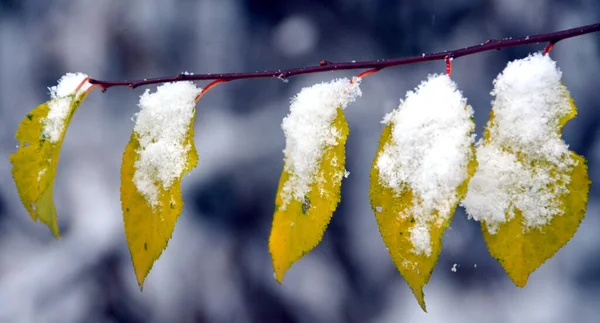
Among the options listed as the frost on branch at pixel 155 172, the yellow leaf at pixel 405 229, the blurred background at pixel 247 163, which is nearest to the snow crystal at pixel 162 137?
the frost on branch at pixel 155 172

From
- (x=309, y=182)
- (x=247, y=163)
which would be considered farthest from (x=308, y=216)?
(x=247, y=163)

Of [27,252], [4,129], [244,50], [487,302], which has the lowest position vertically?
[27,252]

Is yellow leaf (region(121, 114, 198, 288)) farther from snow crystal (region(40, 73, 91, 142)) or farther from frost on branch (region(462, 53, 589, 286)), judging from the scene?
frost on branch (region(462, 53, 589, 286))

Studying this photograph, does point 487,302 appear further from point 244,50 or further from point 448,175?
point 448,175

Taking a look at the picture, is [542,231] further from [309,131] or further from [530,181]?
[309,131]

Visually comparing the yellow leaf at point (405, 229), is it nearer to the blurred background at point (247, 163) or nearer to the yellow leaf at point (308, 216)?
the yellow leaf at point (308, 216)

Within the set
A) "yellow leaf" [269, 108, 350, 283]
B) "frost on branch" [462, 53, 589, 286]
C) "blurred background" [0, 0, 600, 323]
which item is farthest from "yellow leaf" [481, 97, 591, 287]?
"blurred background" [0, 0, 600, 323]

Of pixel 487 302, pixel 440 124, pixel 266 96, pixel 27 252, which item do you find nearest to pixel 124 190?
pixel 440 124
